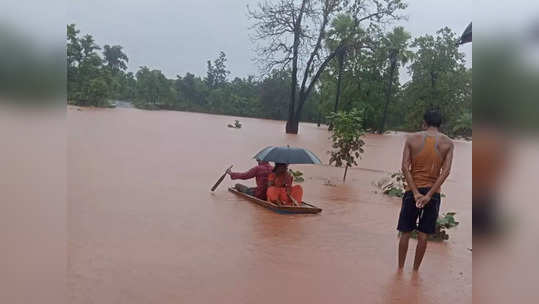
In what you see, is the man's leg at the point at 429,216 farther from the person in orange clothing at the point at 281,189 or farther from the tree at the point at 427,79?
the tree at the point at 427,79

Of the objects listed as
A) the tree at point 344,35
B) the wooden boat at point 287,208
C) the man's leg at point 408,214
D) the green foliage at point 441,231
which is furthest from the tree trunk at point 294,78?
the man's leg at point 408,214

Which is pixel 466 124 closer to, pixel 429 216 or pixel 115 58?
pixel 429 216

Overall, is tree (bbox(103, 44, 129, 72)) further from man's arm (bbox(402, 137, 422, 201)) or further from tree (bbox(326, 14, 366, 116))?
man's arm (bbox(402, 137, 422, 201))

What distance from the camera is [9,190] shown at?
62.7 inches

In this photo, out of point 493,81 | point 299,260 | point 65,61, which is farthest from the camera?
point 299,260

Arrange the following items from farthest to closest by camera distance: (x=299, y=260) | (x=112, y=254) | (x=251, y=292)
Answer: (x=299, y=260) → (x=112, y=254) → (x=251, y=292)

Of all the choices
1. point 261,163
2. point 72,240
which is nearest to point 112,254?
point 72,240

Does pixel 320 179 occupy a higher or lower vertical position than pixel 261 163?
lower

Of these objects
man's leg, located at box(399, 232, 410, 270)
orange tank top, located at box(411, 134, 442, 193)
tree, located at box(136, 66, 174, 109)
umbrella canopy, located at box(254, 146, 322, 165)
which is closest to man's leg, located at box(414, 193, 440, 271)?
orange tank top, located at box(411, 134, 442, 193)

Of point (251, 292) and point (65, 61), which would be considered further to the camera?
point (251, 292)

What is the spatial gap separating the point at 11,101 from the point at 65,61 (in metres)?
0.28

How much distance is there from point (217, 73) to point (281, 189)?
13.6 metres

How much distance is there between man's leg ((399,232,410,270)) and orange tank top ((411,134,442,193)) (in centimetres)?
58

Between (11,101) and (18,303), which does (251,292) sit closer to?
(18,303)
